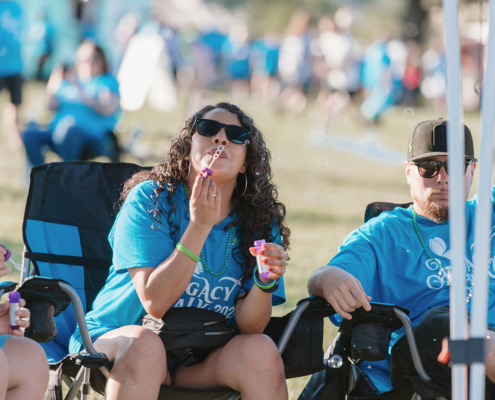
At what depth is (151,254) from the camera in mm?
2299

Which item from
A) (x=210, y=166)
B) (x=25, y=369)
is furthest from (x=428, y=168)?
(x=25, y=369)

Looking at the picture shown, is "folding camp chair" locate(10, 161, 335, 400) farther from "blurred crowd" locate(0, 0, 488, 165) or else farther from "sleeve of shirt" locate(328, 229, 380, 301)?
"blurred crowd" locate(0, 0, 488, 165)

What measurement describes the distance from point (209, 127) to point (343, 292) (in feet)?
2.61

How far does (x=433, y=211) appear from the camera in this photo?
2715 mm

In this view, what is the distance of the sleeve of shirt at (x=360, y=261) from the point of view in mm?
2576

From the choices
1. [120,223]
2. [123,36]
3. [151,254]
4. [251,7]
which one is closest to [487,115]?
[151,254]

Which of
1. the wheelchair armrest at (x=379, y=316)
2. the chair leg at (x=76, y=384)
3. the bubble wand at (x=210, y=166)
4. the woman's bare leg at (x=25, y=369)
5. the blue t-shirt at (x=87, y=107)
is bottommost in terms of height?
the chair leg at (x=76, y=384)

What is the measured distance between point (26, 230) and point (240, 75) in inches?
779

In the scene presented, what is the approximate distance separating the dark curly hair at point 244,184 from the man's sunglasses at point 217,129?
100 mm

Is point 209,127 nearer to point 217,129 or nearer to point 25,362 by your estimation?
point 217,129

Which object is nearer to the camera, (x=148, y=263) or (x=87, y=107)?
(x=148, y=263)

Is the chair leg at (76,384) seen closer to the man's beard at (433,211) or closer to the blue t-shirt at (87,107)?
the man's beard at (433,211)

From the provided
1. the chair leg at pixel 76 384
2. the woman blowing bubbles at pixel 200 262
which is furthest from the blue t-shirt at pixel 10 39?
the chair leg at pixel 76 384

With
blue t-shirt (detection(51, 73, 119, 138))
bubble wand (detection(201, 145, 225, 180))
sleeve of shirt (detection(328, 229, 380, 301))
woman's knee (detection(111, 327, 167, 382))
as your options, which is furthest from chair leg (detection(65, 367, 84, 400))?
blue t-shirt (detection(51, 73, 119, 138))
